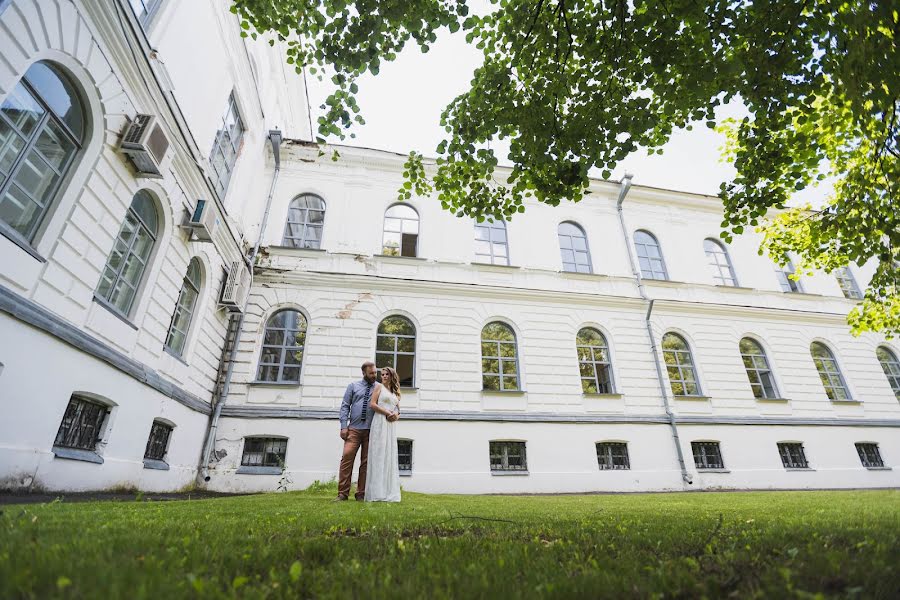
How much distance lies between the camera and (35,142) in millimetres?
5172

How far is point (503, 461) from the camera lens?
1131 cm

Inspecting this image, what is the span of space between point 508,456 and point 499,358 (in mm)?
2792

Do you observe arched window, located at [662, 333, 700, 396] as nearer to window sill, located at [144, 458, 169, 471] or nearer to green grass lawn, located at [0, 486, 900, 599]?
green grass lawn, located at [0, 486, 900, 599]

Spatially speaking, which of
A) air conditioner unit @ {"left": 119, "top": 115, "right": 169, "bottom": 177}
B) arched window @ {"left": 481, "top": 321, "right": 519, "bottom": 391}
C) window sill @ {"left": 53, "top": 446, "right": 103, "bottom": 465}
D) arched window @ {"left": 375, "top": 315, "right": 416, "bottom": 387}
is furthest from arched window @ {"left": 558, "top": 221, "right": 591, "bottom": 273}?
window sill @ {"left": 53, "top": 446, "right": 103, "bottom": 465}

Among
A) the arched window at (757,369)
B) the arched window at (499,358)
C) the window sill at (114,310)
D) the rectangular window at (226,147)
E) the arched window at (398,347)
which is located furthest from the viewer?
the arched window at (757,369)

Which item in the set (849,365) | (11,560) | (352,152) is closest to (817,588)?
(11,560)

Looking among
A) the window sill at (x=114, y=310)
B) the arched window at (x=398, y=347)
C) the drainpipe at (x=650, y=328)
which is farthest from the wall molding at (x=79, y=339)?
the drainpipe at (x=650, y=328)

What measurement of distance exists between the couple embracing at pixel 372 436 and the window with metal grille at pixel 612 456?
7.61 meters

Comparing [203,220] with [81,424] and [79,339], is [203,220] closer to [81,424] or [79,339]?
[79,339]

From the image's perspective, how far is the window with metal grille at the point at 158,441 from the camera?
8.09 meters

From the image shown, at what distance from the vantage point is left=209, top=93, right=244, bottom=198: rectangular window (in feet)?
33.5

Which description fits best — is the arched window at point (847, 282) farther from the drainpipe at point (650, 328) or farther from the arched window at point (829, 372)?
the drainpipe at point (650, 328)

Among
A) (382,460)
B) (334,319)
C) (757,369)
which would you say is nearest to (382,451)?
(382,460)

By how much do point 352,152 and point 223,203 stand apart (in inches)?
208
